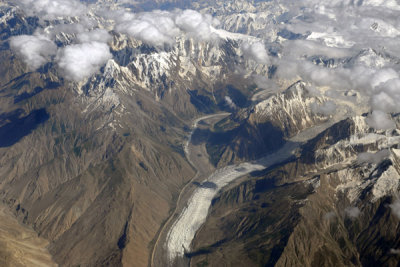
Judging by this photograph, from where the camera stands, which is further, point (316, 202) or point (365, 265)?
point (316, 202)

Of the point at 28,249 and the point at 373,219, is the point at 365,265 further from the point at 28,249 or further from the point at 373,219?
the point at 28,249

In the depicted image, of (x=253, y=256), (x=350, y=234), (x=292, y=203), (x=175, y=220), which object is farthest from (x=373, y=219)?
(x=175, y=220)

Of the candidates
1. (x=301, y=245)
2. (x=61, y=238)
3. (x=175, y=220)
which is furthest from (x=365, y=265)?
(x=61, y=238)

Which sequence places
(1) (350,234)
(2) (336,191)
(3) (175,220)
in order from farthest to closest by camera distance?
(3) (175,220) < (2) (336,191) < (1) (350,234)

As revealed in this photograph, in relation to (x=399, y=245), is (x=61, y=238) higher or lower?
lower

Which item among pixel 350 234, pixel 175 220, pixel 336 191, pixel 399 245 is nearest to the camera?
pixel 399 245

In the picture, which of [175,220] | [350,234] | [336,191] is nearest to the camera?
[350,234]

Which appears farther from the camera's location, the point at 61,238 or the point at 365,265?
the point at 61,238

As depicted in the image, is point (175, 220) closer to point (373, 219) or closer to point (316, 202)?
point (316, 202)

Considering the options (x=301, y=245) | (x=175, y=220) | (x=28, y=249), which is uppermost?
(x=301, y=245)
